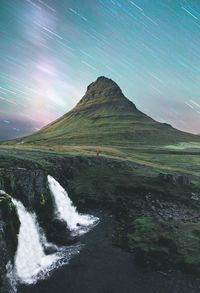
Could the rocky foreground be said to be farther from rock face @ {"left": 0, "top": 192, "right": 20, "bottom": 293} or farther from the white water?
the white water

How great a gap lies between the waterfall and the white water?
8.34 meters

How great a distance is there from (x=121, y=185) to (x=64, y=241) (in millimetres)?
38433

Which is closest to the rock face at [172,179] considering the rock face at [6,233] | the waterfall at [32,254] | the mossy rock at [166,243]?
the mossy rock at [166,243]

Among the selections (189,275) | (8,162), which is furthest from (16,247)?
(8,162)

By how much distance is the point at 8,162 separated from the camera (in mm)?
76062

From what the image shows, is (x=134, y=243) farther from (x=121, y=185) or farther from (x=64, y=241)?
(x=121, y=185)

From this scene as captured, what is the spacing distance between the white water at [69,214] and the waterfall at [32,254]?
8.34m

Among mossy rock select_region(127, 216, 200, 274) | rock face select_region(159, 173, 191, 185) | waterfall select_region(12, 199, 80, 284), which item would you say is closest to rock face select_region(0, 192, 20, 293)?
waterfall select_region(12, 199, 80, 284)

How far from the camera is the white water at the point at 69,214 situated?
215ft

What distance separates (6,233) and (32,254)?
5465mm

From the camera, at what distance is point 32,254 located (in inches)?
1980

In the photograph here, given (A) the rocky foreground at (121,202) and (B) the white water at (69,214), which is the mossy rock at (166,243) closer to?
(A) the rocky foreground at (121,202)

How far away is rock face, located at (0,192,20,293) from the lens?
4228 centimetres

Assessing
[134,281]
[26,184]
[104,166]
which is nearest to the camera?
[134,281]
